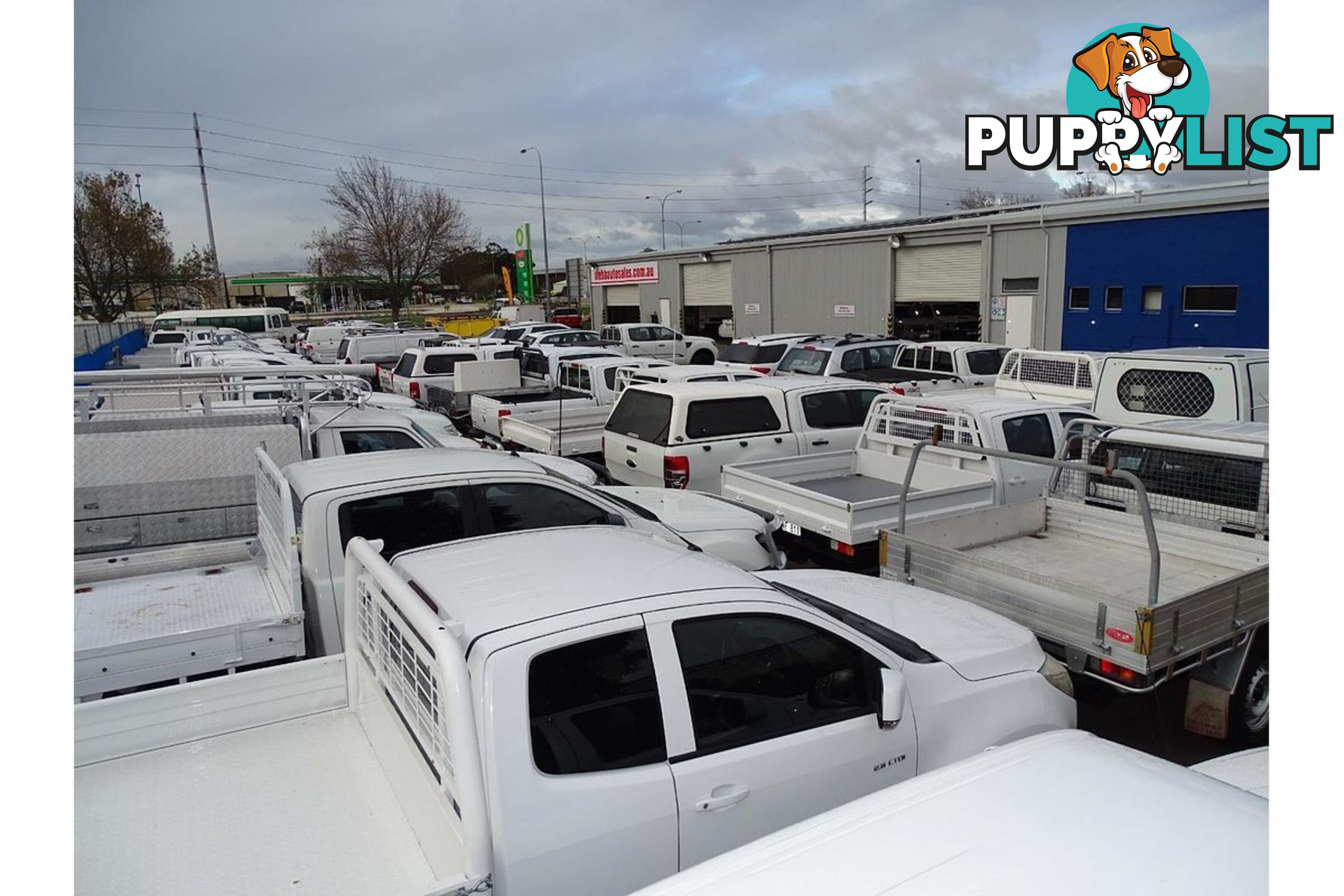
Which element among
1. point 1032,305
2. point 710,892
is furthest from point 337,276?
point 710,892

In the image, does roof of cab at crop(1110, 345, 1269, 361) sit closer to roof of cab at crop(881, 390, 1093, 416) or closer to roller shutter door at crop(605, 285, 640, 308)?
roof of cab at crop(881, 390, 1093, 416)

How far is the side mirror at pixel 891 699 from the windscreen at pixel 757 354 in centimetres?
1583

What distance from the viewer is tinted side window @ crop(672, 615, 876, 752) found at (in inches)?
121

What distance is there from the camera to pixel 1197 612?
458 cm

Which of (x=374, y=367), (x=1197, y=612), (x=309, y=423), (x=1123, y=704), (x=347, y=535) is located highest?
(x=374, y=367)

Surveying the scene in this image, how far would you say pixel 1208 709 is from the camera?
5.04 metres

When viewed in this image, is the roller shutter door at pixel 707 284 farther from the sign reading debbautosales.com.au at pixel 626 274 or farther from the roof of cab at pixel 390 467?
the roof of cab at pixel 390 467

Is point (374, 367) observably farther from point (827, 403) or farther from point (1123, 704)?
point (1123, 704)

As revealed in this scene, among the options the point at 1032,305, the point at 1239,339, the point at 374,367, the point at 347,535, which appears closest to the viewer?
the point at 347,535

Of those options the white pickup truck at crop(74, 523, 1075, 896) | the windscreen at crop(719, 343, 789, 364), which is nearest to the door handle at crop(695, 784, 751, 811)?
the white pickup truck at crop(74, 523, 1075, 896)

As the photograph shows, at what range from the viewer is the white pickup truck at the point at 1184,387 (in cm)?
931

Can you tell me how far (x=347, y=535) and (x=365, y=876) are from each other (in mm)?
2634

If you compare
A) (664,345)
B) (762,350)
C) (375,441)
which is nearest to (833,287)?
(664,345)

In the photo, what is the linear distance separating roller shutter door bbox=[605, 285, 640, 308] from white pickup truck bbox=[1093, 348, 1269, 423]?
3442cm
